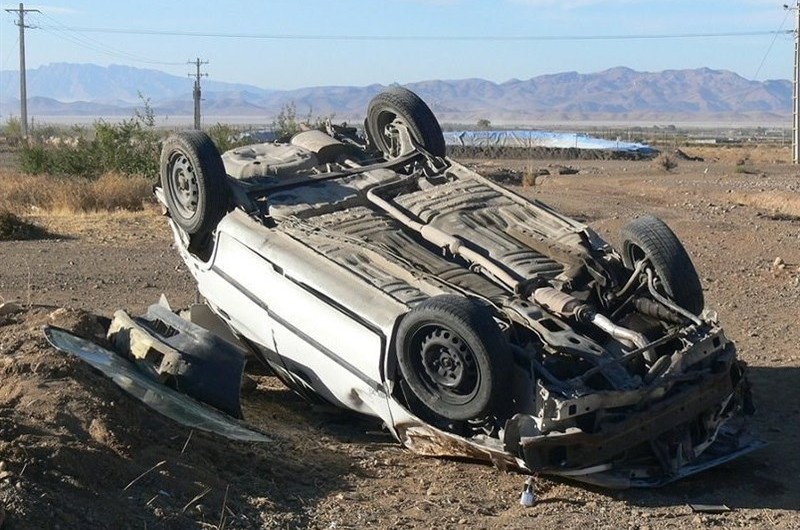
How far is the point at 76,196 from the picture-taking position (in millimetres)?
18094

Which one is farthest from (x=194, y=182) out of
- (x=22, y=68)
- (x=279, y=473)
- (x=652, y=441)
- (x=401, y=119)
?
(x=22, y=68)

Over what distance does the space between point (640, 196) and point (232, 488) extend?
54.4ft

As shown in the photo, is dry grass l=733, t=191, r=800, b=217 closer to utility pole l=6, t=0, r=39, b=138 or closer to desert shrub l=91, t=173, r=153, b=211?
desert shrub l=91, t=173, r=153, b=211

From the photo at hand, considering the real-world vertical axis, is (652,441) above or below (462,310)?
below

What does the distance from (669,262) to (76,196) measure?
43.8ft

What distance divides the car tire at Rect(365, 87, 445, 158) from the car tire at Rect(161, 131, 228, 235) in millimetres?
1795

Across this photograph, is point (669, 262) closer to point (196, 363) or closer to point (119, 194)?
point (196, 363)

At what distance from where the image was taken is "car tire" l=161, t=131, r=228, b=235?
295 inches

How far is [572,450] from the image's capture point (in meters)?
5.65

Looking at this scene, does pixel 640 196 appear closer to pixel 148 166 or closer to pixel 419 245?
pixel 148 166

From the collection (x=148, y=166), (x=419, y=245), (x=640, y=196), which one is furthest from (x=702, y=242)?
(x=148, y=166)

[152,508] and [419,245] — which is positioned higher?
[419,245]

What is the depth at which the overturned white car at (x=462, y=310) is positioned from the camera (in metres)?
5.70

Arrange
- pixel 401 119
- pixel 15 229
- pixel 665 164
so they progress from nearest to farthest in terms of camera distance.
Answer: pixel 401 119 → pixel 15 229 → pixel 665 164
